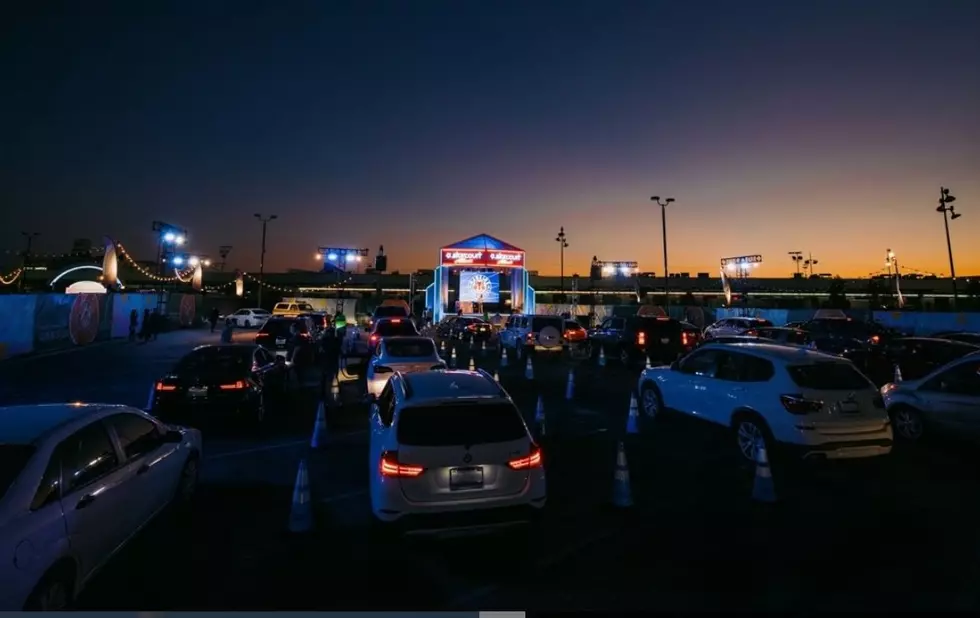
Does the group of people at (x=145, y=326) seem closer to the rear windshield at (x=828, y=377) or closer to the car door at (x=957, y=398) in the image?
the rear windshield at (x=828, y=377)

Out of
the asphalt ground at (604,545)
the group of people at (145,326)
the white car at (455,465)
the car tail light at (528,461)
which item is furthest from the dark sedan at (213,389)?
the group of people at (145,326)

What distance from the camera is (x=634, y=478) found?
7199 mm

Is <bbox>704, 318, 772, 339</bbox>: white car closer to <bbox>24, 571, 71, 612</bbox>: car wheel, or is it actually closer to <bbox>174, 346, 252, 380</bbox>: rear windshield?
<bbox>174, 346, 252, 380</bbox>: rear windshield

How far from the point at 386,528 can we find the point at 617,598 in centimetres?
203

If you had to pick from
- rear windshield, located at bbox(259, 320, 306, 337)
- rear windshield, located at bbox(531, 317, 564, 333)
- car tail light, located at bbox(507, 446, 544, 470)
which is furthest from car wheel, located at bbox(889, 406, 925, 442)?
rear windshield, located at bbox(259, 320, 306, 337)

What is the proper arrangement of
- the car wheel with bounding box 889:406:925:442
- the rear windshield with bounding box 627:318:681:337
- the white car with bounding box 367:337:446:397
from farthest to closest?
the rear windshield with bounding box 627:318:681:337
the white car with bounding box 367:337:446:397
the car wheel with bounding box 889:406:925:442

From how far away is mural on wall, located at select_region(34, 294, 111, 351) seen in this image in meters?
21.1

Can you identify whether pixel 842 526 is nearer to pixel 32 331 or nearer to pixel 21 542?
pixel 21 542

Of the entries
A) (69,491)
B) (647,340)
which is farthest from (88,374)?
(647,340)

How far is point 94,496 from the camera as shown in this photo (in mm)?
3818

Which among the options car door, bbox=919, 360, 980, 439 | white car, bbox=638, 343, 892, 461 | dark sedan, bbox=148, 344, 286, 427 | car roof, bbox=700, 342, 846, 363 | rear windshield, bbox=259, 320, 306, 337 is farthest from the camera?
rear windshield, bbox=259, 320, 306, 337

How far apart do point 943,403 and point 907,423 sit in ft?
2.78

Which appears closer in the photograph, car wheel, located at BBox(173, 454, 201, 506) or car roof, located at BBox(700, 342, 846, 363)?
car wheel, located at BBox(173, 454, 201, 506)

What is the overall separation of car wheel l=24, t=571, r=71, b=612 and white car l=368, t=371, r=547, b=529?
2189mm
